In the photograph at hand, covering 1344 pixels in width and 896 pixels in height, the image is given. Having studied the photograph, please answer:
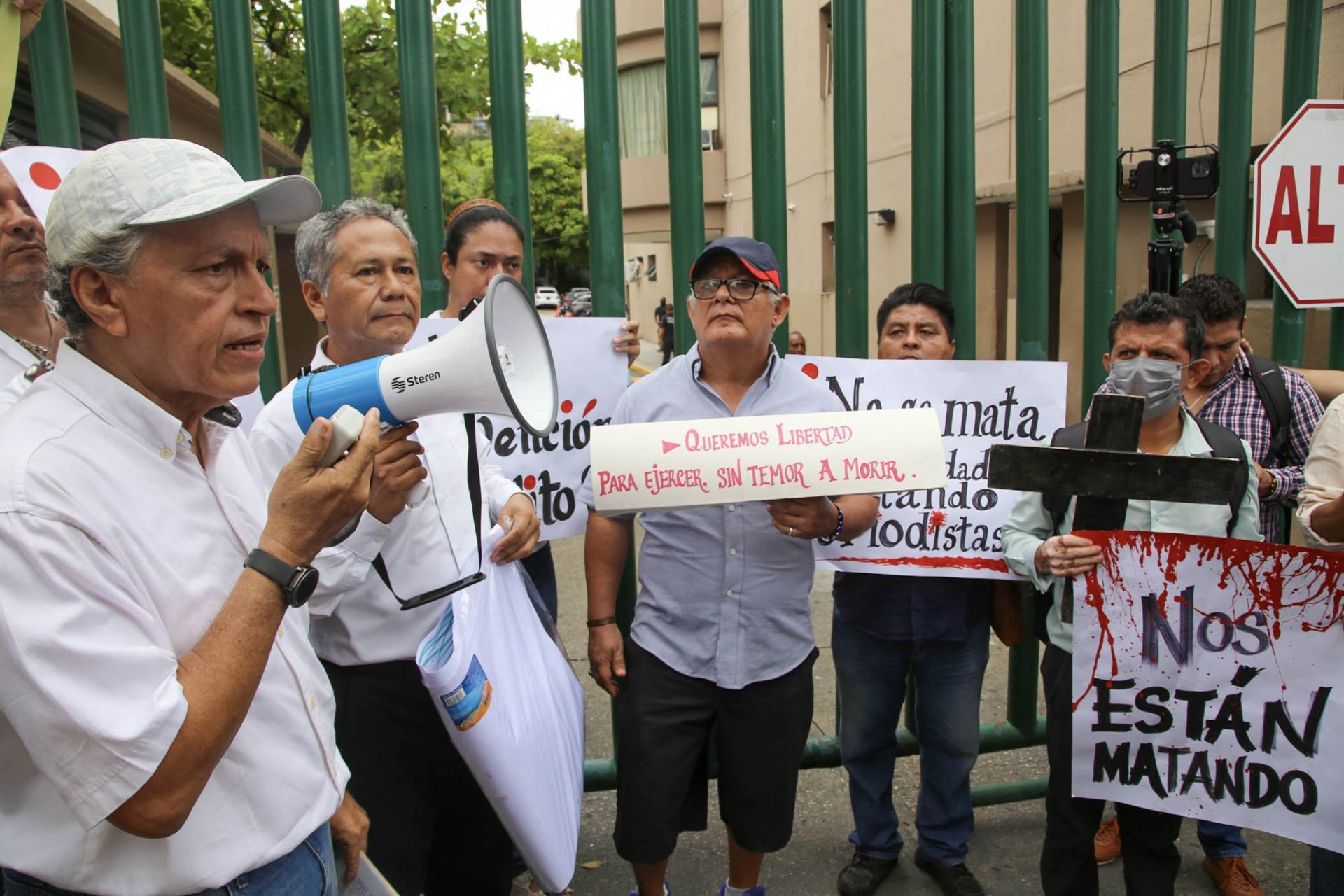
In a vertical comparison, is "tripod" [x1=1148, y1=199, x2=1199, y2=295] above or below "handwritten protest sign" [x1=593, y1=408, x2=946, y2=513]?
above

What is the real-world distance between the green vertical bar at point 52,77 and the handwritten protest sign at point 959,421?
96.9 inches

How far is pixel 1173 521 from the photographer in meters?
2.84

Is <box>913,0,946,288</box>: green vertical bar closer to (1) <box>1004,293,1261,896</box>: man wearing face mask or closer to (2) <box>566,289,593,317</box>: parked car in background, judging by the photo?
(1) <box>1004,293,1261,896</box>: man wearing face mask

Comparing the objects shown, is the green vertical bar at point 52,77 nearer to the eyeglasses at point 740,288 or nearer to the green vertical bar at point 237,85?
the green vertical bar at point 237,85

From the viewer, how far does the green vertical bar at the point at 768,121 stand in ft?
11.0

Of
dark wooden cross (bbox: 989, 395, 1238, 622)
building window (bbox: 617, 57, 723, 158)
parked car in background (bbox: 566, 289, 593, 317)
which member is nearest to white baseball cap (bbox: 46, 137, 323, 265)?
dark wooden cross (bbox: 989, 395, 1238, 622)

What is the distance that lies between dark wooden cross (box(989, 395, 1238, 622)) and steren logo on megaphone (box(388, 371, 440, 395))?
4.95ft

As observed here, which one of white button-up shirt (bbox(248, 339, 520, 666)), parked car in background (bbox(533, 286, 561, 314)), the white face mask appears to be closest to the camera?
white button-up shirt (bbox(248, 339, 520, 666))

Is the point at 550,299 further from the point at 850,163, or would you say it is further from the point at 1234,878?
the point at 1234,878

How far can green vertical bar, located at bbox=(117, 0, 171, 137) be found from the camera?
2967mm

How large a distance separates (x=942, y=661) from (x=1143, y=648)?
0.65 meters

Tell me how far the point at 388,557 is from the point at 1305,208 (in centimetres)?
379

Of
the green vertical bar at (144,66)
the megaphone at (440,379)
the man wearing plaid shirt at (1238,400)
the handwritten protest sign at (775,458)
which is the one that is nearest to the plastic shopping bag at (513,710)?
the handwritten protest sign at (775,458)

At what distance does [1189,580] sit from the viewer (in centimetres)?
272
